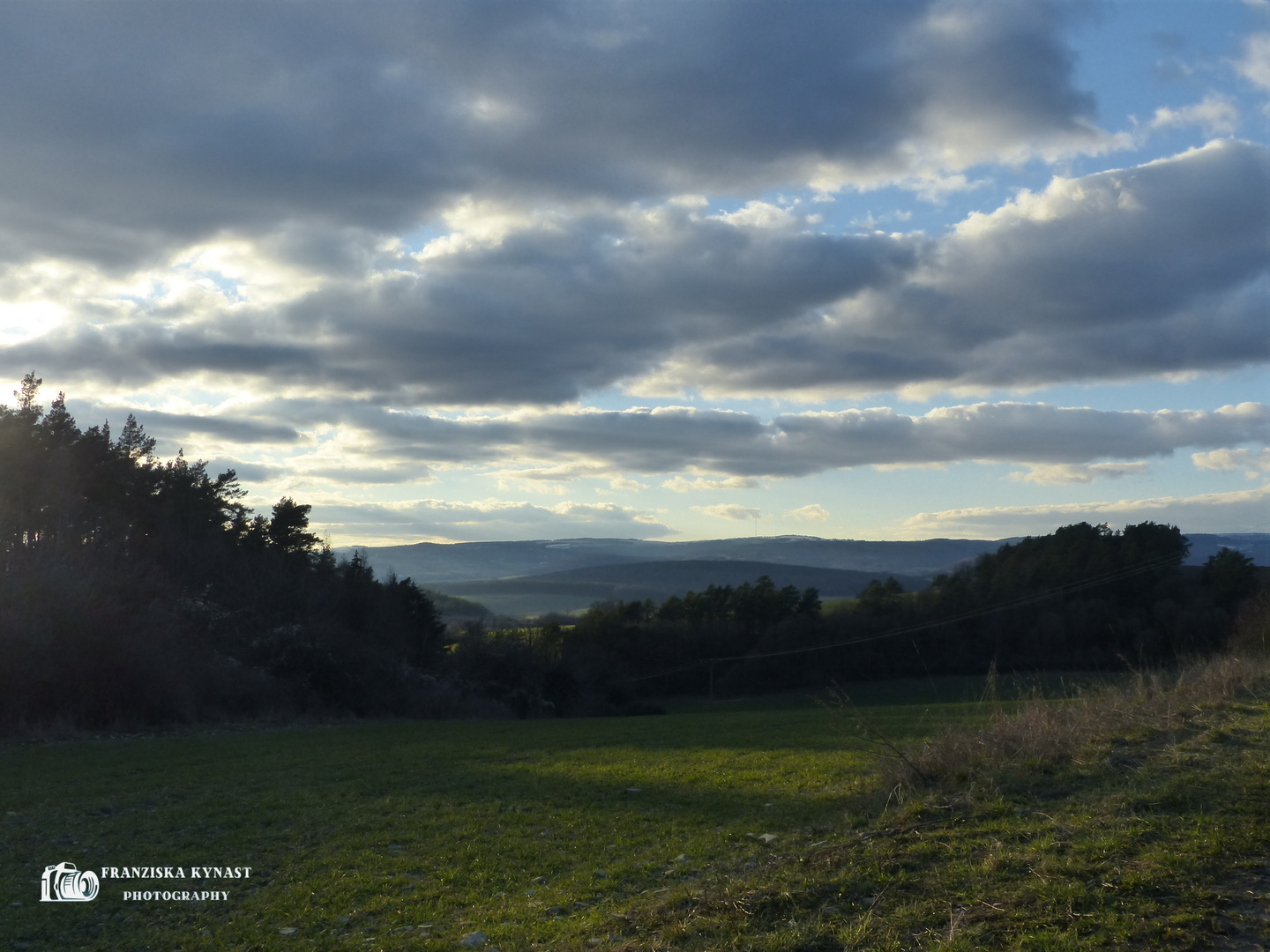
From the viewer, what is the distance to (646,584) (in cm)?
16550

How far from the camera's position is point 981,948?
4.57 meters

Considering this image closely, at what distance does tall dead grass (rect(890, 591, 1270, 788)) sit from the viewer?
8.27m

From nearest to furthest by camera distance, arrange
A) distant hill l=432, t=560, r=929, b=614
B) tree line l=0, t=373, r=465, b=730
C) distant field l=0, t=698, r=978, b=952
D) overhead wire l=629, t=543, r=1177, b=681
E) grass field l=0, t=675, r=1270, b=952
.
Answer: grass field l=0, t=675, r=1270, b=952 → distant field l=0, t=698, r=978, b=952 → tree line l=0, t=373, r=465, b=730 → overhead wire l=629, t=543, r=1177, b=681 → distant hill l=432, t=560, r=929, b=614

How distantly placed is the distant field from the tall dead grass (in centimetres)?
117

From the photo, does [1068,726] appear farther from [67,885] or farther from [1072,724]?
[67,885]

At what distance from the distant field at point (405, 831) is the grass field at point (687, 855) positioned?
0.13 ft

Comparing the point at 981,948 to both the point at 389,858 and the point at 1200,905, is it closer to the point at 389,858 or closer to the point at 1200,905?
the point at 1200,905

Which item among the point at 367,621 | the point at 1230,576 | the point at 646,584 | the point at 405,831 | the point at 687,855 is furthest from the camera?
the point at 646,584

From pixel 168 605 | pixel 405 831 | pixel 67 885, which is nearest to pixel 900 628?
pixel 168 605

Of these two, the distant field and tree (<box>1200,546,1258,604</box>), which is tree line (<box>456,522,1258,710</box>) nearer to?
tree (<box>1200,546,1258,604</box>)

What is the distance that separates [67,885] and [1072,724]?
31.7 ft

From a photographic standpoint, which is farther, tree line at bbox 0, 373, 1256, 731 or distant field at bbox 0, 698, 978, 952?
tree line at bbox 0, 373, 1256, 731

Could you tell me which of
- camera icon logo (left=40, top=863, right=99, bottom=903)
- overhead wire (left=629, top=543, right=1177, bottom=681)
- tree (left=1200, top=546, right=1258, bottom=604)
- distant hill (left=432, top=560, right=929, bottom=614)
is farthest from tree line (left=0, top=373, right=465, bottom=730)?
distant hill (left=432, top=560, right=929, bottom=614)

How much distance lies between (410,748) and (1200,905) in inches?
636
